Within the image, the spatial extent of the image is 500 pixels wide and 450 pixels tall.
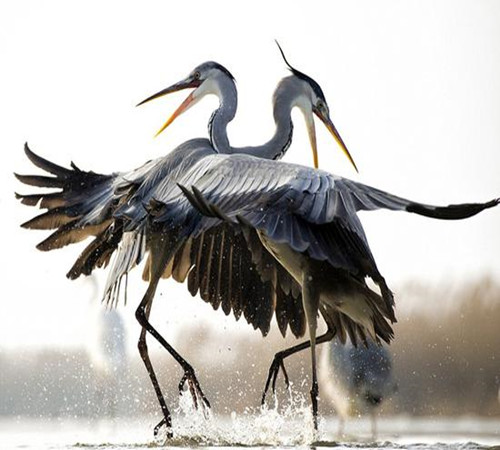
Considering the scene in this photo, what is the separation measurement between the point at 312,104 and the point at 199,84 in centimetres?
78

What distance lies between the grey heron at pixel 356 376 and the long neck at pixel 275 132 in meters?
3.49

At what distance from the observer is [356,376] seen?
1392cm

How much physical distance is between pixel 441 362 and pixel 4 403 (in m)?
4.22

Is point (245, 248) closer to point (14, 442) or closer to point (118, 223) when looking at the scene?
point (118, 223)

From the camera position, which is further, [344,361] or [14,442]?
[344,361]

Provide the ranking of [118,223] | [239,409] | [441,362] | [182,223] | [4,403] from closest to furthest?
[182,223], [118,223], [239,409], [441,362], [4,403]

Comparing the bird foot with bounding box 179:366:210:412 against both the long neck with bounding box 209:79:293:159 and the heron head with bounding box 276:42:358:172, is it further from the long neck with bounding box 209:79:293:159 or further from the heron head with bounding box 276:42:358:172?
the heron head with bounding box 276:42:358:172

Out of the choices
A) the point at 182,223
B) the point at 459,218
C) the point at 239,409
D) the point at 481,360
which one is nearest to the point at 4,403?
the point at 239,409

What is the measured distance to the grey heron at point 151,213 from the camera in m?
9.81

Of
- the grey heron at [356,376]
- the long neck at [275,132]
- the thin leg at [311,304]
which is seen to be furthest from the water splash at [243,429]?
the grey heron at [356,376]

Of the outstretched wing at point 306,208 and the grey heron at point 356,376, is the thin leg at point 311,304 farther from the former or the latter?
the grey heron at point 356,376

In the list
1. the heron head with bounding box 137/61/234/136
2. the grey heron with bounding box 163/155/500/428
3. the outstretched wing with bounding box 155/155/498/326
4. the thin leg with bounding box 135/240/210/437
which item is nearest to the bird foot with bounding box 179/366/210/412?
the thin leg with bounding box 135/240/210/437

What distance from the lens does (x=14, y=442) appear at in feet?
34.5

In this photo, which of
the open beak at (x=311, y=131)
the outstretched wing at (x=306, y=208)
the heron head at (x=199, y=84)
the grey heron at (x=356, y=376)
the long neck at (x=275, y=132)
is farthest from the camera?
the grey heron at (x=356, y=376)
